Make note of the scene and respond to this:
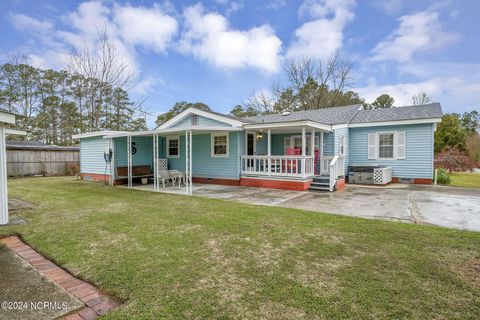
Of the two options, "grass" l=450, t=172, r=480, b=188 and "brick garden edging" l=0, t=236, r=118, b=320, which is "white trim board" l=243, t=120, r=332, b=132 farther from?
"brick garden edging" l=0, t=236, r=118, b=320

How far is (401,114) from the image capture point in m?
12.3

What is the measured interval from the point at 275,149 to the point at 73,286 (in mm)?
11900

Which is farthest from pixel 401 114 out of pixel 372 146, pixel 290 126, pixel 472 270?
pixel 472 270

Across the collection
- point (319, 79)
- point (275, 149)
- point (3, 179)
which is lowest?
point (3, 179)

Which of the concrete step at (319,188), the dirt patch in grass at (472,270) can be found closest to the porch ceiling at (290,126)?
the concrete step at (319,188)

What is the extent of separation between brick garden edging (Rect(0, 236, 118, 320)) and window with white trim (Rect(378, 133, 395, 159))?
1317 centimetres

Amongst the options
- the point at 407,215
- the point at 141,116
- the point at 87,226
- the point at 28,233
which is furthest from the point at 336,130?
the point at 141,116

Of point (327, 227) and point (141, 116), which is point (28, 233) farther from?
point (141, 116)

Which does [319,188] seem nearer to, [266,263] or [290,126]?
[290,126]

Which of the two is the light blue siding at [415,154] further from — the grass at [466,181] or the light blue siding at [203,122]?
the light blue siding at [203,122]

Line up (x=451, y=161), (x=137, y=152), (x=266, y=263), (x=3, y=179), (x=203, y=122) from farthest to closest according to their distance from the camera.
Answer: (x=451, y=161)
(x=137, y=152)
(x=203, y=122)
(x=3, y=179)
(x=266, y=263)

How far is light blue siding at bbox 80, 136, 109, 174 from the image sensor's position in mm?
13243

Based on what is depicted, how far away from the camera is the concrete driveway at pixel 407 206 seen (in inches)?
215

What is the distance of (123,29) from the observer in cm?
1652
